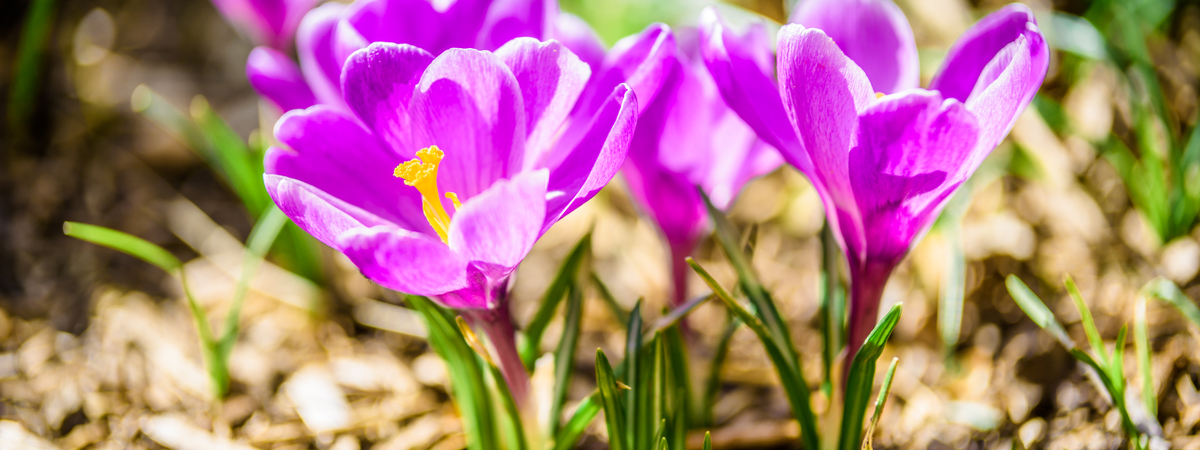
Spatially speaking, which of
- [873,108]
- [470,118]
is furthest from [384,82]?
[873,108]

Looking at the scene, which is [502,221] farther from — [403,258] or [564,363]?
[564,363]

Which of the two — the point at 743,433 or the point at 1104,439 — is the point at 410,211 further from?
the point at 1104,439

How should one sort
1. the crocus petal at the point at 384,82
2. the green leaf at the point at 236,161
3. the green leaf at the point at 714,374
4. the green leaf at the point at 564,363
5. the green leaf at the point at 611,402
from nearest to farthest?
the crocus petal at the point at 384,82, the green leaf at the point at 611,402, the green leaf at the point at 564,363, the green leaf at the point at 714,374, the green leaf at the point at 236,161

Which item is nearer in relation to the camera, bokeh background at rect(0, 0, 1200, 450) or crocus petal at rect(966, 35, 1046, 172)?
crocus petal at rect(966, 35, 1046, 172)

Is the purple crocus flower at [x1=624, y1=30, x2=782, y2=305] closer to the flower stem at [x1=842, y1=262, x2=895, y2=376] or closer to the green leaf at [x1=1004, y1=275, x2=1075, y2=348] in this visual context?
the flower stem at [x1=842, y1=262, x2=895, y2=376]

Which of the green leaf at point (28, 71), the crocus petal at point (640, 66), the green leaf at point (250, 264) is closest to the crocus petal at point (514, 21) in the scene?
the crocus petal at point (640, 66)

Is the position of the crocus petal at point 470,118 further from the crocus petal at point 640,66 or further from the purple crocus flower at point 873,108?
the purple crocus flower at point 873,108

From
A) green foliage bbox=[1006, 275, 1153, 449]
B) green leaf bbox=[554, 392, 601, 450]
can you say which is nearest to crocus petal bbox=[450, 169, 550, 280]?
green leaf bbox=[554, 392, 601, 450]
